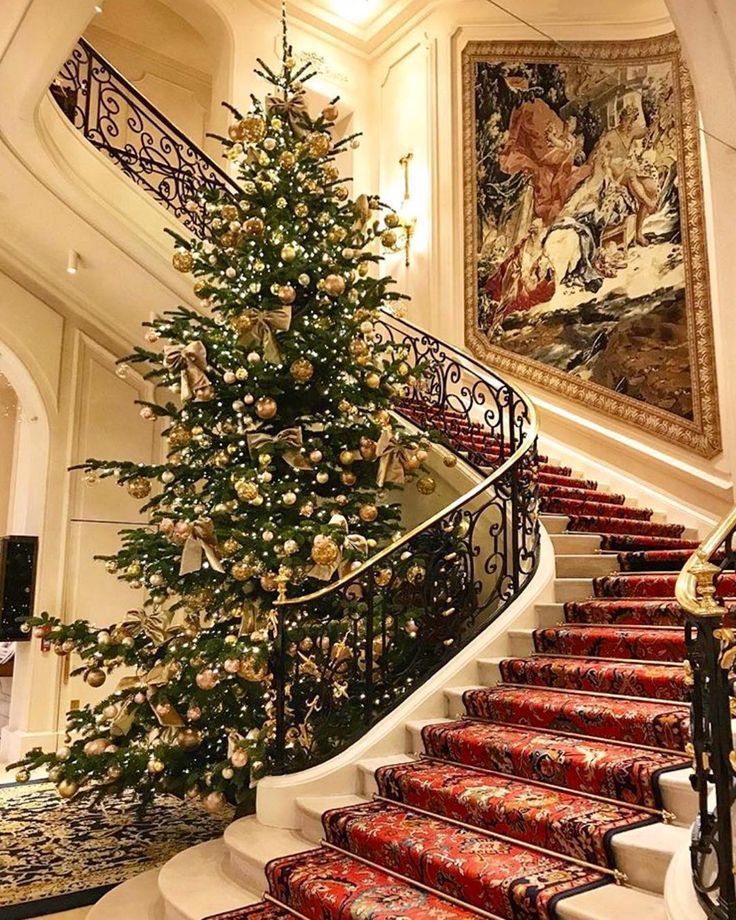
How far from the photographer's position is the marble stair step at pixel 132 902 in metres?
3.50

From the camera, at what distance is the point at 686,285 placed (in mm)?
7367

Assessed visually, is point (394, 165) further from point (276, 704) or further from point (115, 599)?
point (276, 704)

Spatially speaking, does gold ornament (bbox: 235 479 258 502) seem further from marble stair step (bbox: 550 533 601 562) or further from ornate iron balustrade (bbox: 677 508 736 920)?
ornate iron balustrade (bbox: 677 508 736 920)

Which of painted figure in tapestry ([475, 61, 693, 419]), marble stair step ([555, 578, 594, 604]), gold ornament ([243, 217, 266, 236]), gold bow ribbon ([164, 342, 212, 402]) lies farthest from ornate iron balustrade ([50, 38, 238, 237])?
marble stair step ([555, 578, 594, 604])

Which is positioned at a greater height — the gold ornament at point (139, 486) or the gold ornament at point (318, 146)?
the gold ornament at point (318, 146)

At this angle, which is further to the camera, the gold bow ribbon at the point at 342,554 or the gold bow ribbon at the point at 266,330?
the gold bow ribbon at the point at 266,330

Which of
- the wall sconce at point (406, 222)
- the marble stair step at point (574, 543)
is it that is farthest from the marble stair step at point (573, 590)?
the wall sconce at point (406, 222)

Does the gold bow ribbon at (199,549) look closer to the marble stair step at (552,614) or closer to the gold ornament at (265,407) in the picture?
the gold ornament at (265,407)

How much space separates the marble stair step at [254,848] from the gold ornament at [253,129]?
4.24 meters

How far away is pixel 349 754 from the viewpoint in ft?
13.1

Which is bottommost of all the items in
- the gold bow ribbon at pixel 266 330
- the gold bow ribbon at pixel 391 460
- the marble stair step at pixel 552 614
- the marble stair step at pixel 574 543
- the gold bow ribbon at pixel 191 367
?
the marble stair step at pixel 552 614

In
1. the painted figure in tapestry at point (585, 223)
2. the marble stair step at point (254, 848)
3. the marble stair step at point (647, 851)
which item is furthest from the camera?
the painted figure in tapestry at point (585, 223)

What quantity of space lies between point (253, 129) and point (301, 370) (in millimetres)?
1804

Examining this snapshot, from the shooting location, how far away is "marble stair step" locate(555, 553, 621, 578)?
529 centimetres
